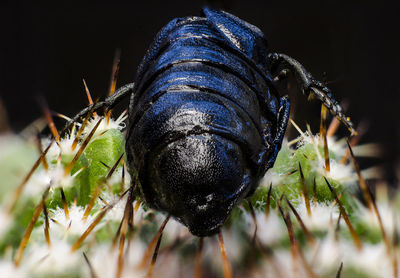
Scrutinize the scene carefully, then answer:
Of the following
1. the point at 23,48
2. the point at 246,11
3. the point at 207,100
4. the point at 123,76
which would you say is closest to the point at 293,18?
the point at 246,11

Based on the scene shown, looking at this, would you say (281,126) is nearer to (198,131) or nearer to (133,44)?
(198,131)

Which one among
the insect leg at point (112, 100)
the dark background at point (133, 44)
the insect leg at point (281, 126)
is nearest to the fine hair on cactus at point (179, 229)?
the insect leg at point (281, 126)

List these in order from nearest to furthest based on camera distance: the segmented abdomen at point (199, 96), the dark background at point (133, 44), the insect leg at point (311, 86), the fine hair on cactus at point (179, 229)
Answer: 1. the fine hair on cactus at point (179, 229)
2. the segmented abdomen at point (199, 96)
3. the insect leg at point (311, 86)
4. the dark background at point (133, 44)

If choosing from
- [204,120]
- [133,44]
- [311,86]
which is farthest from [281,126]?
[133,44]

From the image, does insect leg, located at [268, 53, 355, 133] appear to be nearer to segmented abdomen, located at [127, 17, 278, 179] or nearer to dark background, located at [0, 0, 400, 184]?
segmented abdomen, located at [127, 17, 278, 179]

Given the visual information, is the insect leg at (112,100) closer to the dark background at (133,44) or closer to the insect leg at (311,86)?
the insect leg at (311,86)
